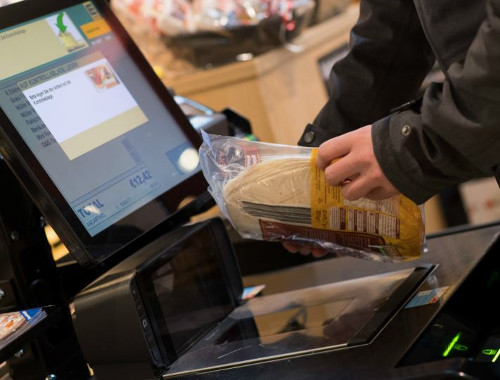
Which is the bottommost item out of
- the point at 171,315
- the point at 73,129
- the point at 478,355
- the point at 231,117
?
the point at 478,355

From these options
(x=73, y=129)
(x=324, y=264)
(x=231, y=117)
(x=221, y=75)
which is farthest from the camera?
(x=221, y=75)

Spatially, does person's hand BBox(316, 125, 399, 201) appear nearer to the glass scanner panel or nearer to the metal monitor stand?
the glass scanner panel

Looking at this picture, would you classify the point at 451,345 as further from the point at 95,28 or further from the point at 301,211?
the point at 95,28

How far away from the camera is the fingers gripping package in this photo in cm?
91

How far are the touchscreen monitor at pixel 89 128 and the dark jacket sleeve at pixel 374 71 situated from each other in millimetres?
193

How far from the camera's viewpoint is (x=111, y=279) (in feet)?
3.10

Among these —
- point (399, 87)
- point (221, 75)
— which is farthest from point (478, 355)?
point (221, 75)

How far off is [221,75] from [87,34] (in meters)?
1.12

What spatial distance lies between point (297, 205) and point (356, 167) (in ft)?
0.32

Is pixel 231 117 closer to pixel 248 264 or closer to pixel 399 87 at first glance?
pixel 248 264

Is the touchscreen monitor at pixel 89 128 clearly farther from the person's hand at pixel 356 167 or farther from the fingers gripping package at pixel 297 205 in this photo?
the person's hand at pixel 356 167

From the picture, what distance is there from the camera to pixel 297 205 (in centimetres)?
92

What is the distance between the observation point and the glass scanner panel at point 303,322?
0.90m

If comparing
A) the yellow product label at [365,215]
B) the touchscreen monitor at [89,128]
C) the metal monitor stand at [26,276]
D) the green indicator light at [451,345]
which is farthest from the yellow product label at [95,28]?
the green indicator light at [451,345]
